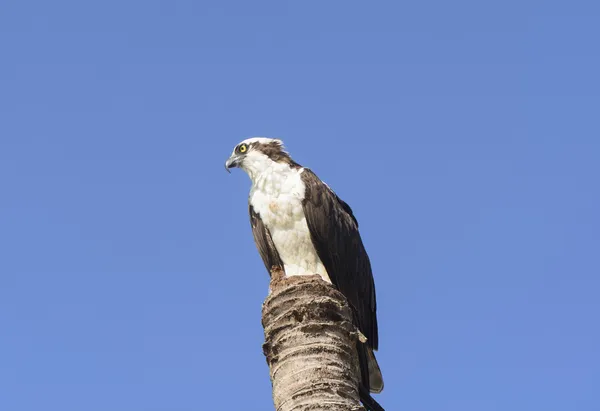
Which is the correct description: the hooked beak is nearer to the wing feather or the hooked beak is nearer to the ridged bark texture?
the wing feather

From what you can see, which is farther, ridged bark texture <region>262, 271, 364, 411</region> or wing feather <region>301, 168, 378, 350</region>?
wing feather <region>301, 168, 378, 350</region>

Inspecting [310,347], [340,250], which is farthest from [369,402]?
[340,250]

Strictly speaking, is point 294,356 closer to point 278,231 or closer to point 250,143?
point 278,231

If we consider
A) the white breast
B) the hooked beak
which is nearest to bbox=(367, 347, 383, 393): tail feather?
the white breast

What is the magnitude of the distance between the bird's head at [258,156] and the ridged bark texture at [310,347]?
3.16 metres

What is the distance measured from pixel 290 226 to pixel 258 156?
47.6 inches

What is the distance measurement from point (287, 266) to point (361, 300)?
981 mm

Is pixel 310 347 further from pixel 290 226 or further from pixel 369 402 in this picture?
pixel 290 226

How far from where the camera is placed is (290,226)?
11.2m

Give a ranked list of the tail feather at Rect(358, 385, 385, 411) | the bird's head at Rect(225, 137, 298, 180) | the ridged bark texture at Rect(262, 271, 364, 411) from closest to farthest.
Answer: the ridged bark texture at Rect(262, 271, 364, 411) → the tail feather at Rect(358, 385, 385, 411) → the bird's head at Rect(225, 137, 298, 180)

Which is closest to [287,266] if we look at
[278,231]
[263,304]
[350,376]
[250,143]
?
[278,231]

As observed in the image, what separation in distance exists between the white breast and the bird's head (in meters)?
0.40

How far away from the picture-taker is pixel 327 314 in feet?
27.6

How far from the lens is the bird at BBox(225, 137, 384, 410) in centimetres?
1110
